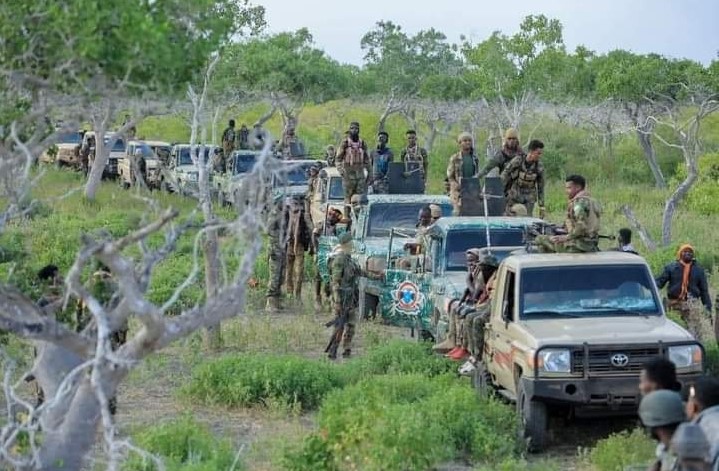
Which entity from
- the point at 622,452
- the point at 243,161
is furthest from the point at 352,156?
the point at 622,452

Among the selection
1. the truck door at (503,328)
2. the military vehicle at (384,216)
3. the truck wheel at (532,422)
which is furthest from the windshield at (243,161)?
the truck wheel at (532,422)

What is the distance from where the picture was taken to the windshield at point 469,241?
14.9 meters

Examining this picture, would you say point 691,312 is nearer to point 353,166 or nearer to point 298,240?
point 298,240

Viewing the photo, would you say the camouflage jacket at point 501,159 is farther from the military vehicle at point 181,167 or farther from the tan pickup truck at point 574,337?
the military vehicle at point 181,167

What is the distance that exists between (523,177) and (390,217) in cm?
197

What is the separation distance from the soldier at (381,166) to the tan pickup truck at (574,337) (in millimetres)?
9542

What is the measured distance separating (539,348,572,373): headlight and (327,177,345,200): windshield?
1237 cm

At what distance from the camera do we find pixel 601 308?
1148cm

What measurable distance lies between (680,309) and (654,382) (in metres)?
6.99

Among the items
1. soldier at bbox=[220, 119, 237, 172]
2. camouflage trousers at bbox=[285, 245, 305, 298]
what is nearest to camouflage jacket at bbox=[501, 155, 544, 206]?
camouflage trousers at bbox=[285, 245, 305, 298]

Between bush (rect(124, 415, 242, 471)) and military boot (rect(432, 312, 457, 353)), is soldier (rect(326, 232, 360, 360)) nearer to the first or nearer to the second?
military boot (rect(432, 312, 457, 353))

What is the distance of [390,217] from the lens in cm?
1867

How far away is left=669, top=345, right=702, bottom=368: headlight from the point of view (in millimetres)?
10609

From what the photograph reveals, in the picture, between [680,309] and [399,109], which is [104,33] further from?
[399,109]
